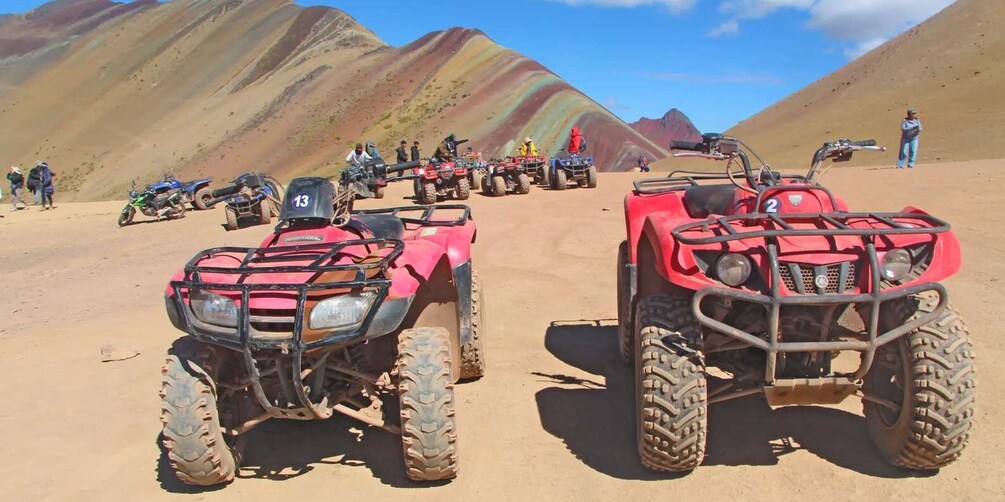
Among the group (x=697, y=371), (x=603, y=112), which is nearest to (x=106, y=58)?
(x=603, y=112)

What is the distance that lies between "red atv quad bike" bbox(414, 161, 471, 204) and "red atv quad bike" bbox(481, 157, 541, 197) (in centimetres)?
68

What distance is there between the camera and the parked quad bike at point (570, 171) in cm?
1897

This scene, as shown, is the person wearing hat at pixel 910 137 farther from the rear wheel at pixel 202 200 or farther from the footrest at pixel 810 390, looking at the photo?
the rear wheel at pixel 202 200

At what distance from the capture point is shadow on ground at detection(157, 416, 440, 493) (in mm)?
3918

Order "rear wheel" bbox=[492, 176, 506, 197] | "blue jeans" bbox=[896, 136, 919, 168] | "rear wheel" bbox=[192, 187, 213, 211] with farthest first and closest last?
"rear wheel" bbox=[492, 176, 506, 197], "rear wheel" bbox=[192, 187, 213, 211], "blue jeans" bbox=[896, 136, 919, 168]

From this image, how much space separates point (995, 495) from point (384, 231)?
368cm

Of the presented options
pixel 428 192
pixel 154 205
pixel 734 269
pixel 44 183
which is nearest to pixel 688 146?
pixel 734 269


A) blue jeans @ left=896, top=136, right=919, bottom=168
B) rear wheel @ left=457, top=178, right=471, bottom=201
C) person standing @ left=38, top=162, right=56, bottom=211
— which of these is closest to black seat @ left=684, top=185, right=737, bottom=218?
rear wheel @ left=457, top=178, right=471, bottom=201

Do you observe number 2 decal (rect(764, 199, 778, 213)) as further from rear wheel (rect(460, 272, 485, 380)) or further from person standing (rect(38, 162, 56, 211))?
person standing (rect(38, 162, 56, 211))

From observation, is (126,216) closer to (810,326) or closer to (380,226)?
(380,226)

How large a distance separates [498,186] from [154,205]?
315 inches

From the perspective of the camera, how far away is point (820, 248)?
3512 mm

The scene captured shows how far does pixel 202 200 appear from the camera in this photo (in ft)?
58.3

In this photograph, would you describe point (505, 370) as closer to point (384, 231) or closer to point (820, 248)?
point (384, 231)
